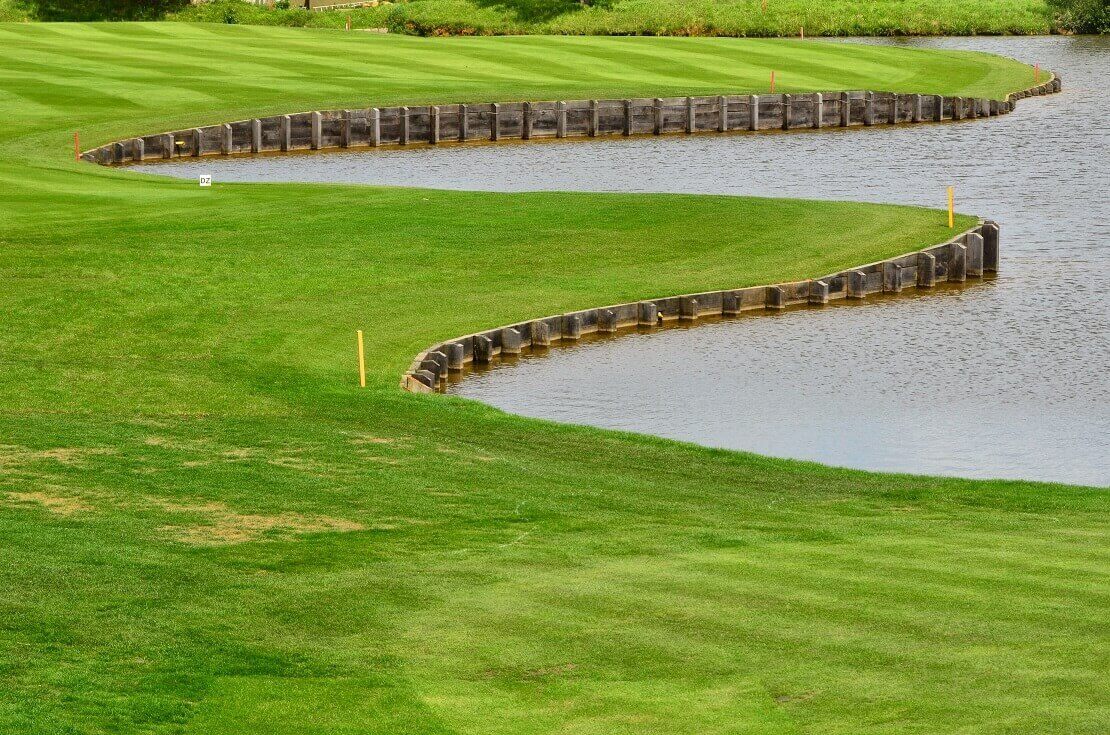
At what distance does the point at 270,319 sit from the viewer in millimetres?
34969

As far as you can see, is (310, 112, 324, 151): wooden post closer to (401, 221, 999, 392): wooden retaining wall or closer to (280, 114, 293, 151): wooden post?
(280, 114, 293, 151): wooden post

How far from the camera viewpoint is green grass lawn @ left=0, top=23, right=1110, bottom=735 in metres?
13.6

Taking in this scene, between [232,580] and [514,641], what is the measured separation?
340 cm

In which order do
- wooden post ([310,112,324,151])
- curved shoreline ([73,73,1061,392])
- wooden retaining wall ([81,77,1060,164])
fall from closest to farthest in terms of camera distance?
curved shoreline ([73,73,1061,392])
wooden retaining wall ([81,77,1060,164])
wooden post ([310,112,324,151])

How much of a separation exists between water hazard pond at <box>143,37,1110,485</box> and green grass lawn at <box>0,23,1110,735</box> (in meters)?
2.58

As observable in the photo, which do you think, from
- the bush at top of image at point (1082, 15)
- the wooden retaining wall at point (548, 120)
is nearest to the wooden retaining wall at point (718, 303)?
the wooden retaining wall at point (548, 120)

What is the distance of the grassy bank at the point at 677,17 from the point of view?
114 meters

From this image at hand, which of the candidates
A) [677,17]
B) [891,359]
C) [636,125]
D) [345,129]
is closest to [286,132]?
[345,129]

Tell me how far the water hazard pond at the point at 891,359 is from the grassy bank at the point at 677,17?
51.0 m

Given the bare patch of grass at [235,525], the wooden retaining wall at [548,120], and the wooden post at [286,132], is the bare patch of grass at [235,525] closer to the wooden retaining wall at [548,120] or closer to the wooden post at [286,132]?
the wooden retaining wall at [548,120]

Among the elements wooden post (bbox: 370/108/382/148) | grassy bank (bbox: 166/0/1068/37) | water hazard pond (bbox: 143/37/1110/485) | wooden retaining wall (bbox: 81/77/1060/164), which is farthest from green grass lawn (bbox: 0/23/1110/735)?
grassy bank (bbox: 166/0/1068/37)

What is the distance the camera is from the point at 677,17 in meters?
114

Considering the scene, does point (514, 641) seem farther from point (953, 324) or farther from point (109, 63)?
point (109, 63)

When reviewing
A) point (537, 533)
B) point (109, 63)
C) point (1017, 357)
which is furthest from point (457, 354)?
point (109, 63)
